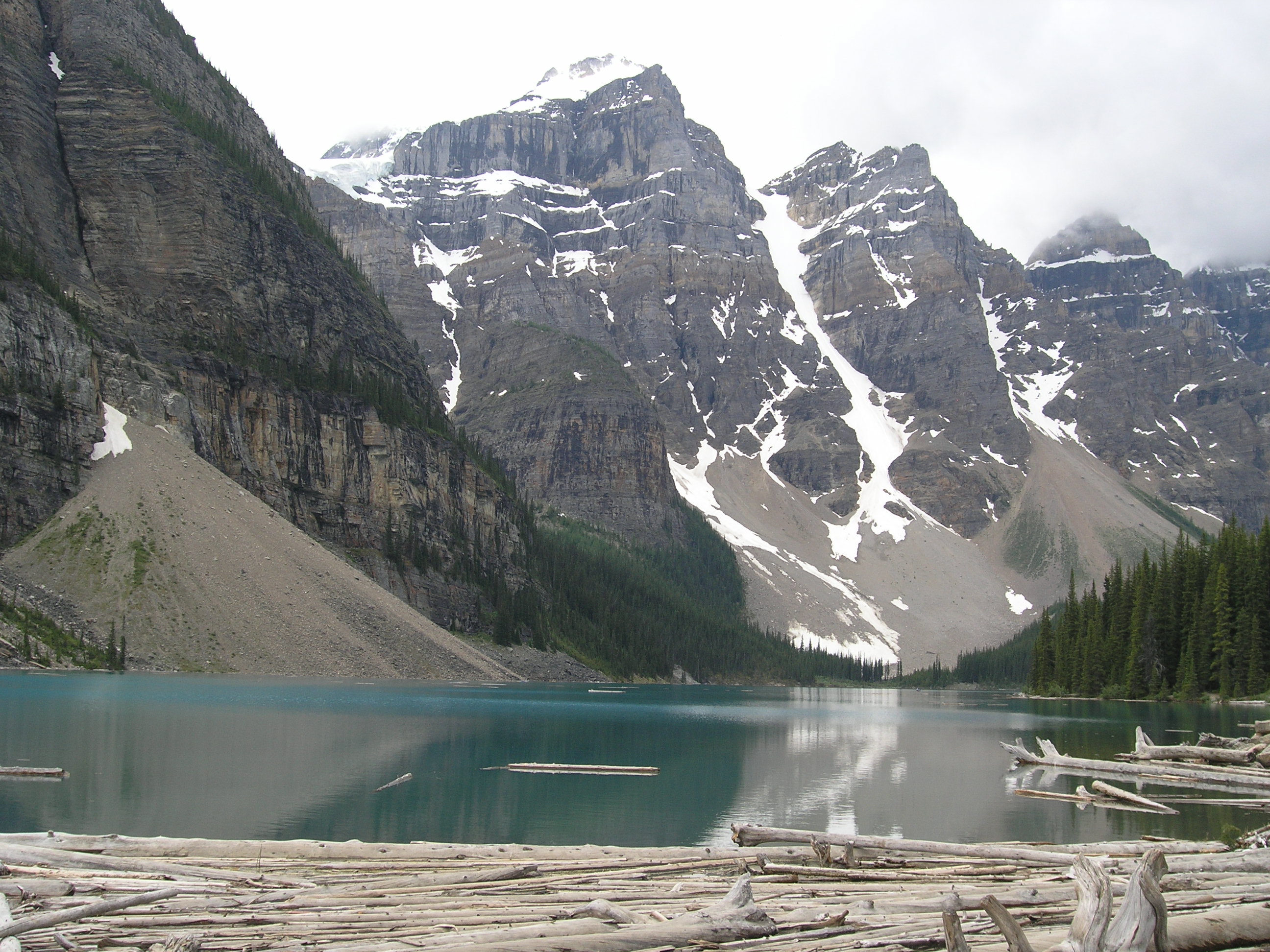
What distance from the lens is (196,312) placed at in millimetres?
119188

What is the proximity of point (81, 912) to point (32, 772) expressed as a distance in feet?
63.7

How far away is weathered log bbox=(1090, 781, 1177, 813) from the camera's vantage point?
26.1 metres

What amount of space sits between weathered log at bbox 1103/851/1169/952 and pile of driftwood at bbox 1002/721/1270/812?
65.2 ft

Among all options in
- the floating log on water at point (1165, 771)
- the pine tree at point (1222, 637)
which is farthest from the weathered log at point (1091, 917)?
the pine tree at point (1222, 637)

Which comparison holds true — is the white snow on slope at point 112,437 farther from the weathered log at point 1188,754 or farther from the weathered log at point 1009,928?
the weathered log at point 1009,928

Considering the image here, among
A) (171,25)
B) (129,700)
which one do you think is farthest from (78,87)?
(129,700)

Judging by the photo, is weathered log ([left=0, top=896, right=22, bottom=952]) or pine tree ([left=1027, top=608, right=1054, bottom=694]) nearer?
weathered log ([left=0, top=896, right=22, bottom=952])

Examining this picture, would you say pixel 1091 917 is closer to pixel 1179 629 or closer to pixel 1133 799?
pixel 1133 799

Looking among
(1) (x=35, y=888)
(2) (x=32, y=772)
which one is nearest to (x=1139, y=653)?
(2) (x=32, y=772)

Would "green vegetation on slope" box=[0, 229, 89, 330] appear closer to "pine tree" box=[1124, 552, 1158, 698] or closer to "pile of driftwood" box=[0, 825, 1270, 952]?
"pile of driftwood" box=[0, 825, 1270, 952]

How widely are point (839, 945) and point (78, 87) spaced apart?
142800 millimetres

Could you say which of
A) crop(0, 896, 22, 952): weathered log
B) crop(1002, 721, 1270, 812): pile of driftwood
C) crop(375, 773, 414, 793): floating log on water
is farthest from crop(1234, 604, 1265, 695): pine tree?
crop(0, 896, 22, 952): weathered log

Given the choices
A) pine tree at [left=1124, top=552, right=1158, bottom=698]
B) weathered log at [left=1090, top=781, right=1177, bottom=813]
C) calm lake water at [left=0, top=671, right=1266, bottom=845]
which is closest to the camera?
calm lake water at [left=0, top=671, right=1266, bottom=845]

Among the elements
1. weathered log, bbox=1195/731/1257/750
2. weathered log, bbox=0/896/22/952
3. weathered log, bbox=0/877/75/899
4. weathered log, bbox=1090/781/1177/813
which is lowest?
weathered log, bbox=1090/781/1177/813
